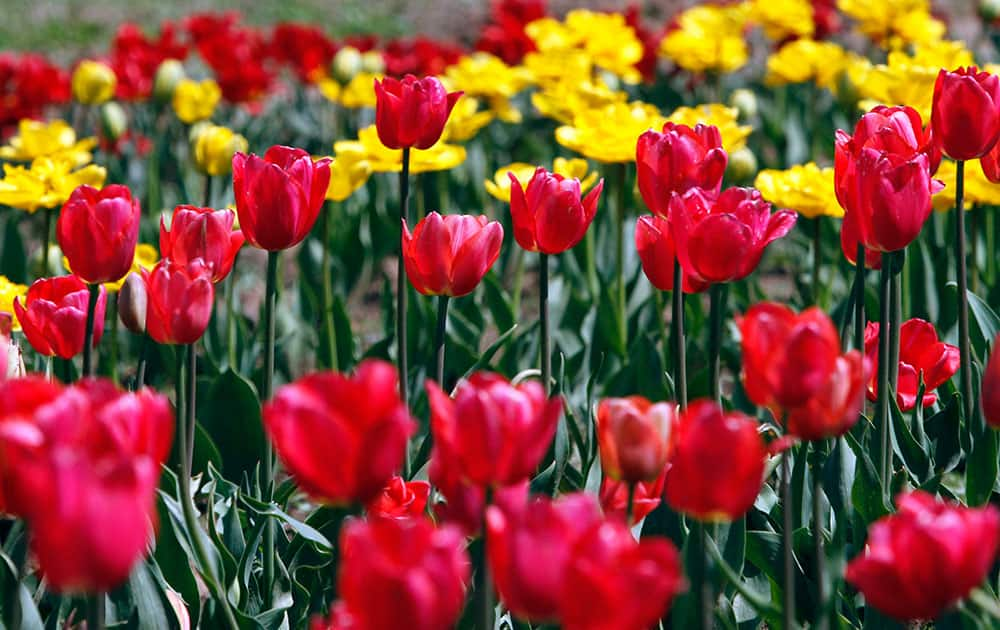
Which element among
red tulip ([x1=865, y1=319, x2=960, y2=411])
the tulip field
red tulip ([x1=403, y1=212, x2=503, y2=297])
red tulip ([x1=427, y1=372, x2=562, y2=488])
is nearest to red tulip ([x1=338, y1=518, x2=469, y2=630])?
the tulip field

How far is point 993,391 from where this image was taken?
1.47 meters

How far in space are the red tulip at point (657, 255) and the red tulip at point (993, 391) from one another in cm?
49

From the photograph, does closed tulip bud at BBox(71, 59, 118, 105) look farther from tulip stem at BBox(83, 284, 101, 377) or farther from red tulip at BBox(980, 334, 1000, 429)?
red tulip at BBox(980, 334, 1000, 429)

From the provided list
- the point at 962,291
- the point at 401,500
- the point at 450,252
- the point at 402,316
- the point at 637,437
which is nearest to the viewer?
the point at 637,437

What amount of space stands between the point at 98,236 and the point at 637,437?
89 centimetres

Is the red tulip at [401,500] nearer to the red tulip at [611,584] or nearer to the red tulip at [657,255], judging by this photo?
the red tulip at [657,255]

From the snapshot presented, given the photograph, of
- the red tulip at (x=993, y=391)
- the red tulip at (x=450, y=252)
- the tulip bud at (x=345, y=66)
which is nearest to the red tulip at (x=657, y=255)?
the red tulip at (x=450, y=252)

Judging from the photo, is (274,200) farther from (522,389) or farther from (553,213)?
(522,389)

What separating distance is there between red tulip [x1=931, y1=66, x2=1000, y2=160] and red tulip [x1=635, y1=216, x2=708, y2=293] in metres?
0.39

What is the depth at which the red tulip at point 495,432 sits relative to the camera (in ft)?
3.64

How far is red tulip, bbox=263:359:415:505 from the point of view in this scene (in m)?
1.02

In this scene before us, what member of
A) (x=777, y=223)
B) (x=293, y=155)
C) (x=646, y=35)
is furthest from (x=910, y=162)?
(x=646, y=35)

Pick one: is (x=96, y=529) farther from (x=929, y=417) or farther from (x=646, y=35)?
(x=646, y=35)

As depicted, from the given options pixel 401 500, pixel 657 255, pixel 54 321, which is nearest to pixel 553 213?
pixel 657 255
